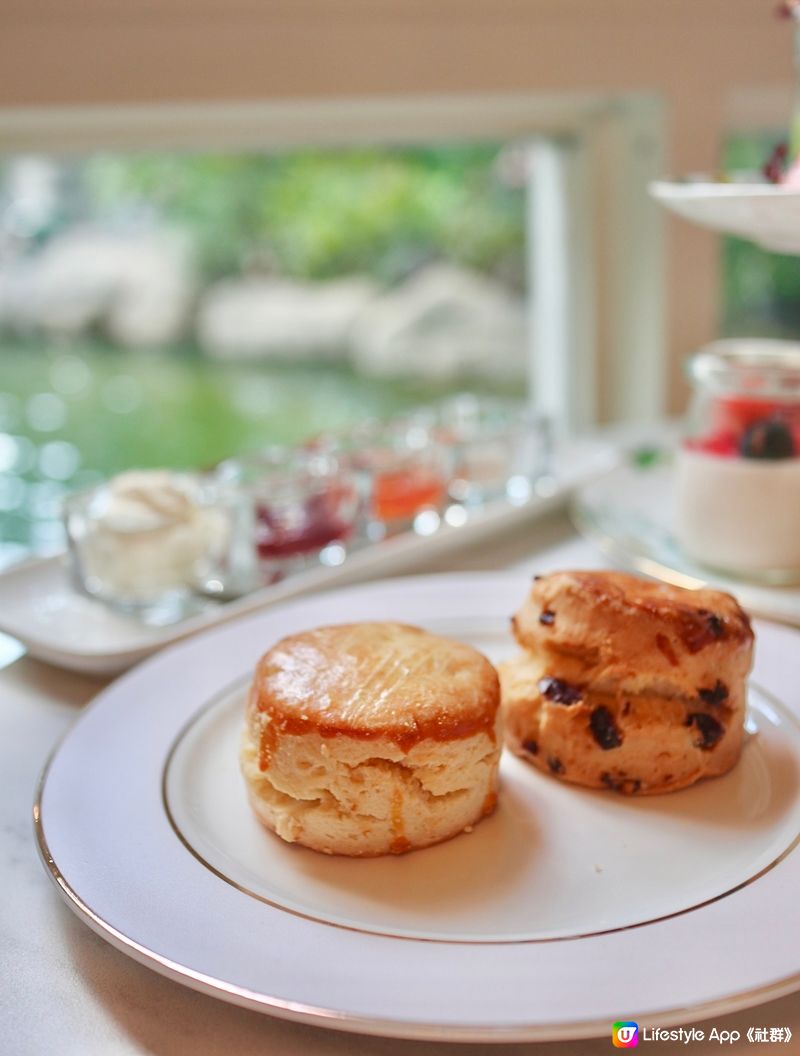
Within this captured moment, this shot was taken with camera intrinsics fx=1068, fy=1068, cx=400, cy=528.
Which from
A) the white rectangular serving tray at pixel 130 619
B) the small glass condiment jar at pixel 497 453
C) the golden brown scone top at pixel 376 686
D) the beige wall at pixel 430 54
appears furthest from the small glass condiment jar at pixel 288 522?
the beige wall at pixel 430 54

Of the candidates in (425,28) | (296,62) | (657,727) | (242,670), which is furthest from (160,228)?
(657,727)

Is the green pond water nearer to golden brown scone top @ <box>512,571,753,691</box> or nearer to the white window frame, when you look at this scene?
the white window frame

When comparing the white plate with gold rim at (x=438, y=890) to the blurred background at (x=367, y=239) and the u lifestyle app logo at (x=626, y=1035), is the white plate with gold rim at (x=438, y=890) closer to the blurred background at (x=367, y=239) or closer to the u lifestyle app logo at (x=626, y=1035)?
the u lifestyle app logo at (x=626, y=1035)

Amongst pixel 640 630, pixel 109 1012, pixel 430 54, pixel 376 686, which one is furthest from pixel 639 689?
pixel 430 54

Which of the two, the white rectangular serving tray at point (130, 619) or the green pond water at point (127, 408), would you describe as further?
the green pond water at point (127, 408)

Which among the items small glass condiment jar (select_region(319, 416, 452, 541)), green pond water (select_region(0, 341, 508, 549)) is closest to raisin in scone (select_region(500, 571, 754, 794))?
small glass condiment jar (select_region(319, 416, 452, 541))

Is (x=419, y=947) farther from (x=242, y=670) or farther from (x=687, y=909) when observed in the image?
(x=242, y=670)

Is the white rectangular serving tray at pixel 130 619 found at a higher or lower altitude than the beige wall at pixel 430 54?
lower
